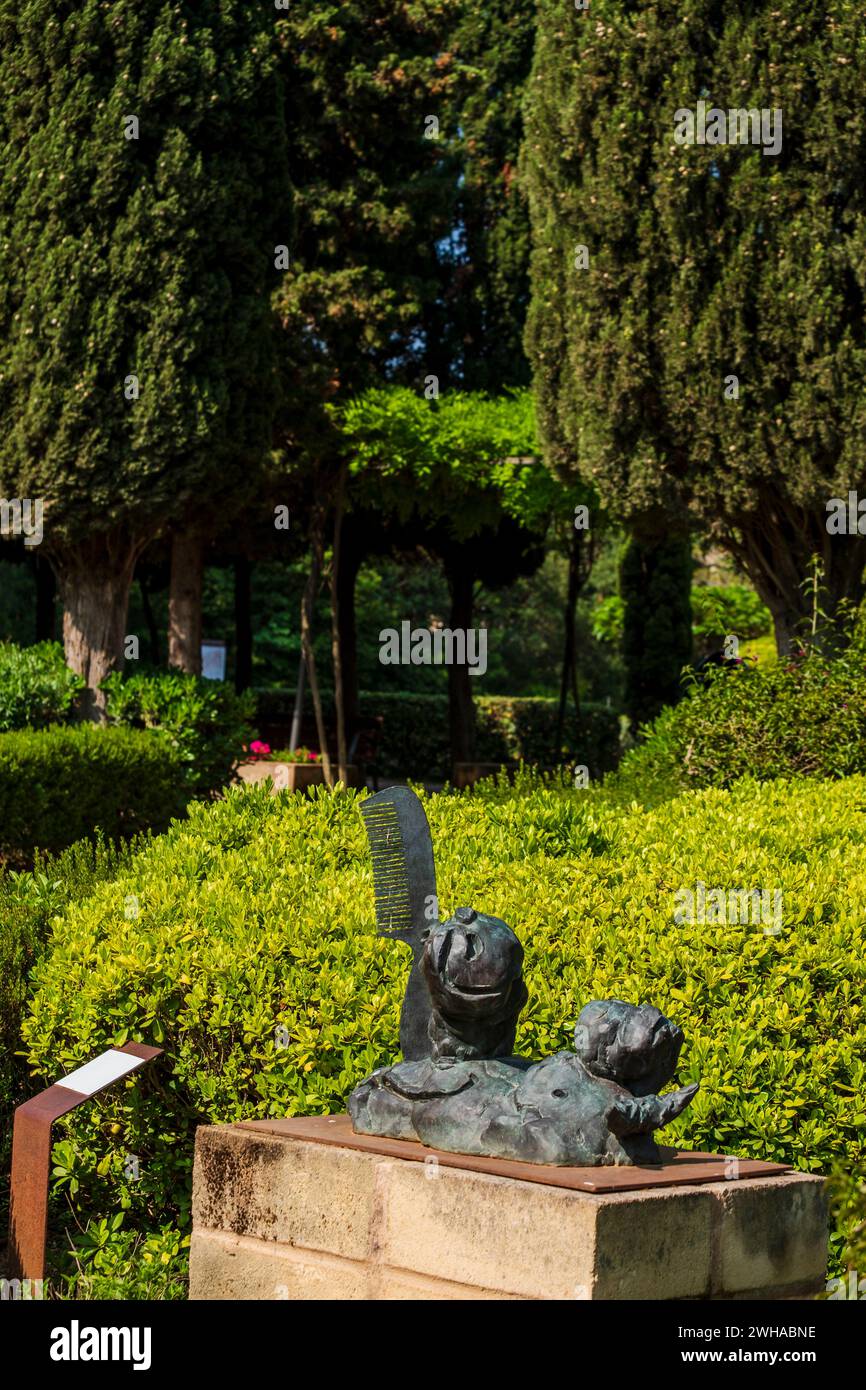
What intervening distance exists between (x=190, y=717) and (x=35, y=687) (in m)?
1.32

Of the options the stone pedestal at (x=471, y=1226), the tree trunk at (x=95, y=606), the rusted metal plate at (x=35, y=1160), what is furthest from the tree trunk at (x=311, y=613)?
the stone pedestal at (x=471, y=1226)

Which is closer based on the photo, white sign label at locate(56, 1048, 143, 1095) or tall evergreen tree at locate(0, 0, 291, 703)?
white sign label at locate(56, 1048, 143, 1095)

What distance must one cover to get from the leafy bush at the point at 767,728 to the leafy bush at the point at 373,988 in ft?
11.0

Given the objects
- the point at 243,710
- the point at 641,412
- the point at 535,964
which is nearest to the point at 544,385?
the point at 641,412

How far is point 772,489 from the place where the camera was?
1178 centimetres

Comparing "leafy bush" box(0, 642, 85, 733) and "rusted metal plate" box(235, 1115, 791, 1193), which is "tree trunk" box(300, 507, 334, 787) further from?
"rusted metal plate" box(235, 1115, 791, 1193)

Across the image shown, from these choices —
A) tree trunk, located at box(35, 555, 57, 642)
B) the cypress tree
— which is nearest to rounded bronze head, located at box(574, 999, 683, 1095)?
the cypress tree

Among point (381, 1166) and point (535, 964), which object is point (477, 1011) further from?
point (535, 964)

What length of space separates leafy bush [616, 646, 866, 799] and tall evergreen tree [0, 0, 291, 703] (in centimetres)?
537

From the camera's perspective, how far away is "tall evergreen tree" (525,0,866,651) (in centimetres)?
1123

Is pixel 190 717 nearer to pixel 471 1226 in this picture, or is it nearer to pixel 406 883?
pixel 406 883

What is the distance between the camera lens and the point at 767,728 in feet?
31.0

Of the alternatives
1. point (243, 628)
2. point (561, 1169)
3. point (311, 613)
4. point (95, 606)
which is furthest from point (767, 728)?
point (243, 628)
